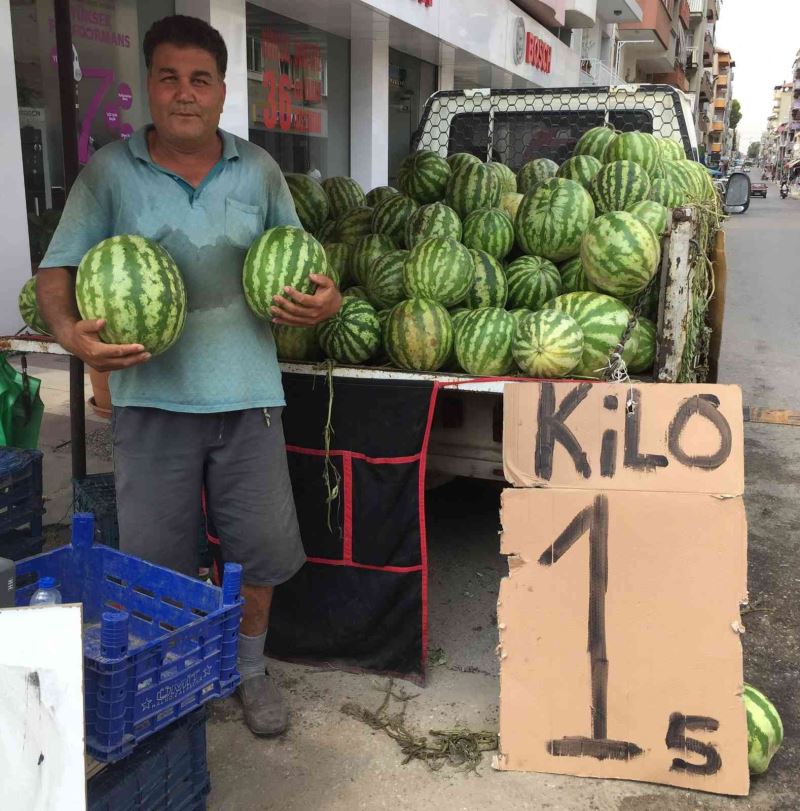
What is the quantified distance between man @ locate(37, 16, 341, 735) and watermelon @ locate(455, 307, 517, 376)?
0.61m

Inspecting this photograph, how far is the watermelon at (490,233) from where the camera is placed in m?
3.73

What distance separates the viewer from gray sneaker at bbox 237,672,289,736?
290 cm

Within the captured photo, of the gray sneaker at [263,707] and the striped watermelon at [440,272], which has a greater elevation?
the striped watermelon at [440,272]

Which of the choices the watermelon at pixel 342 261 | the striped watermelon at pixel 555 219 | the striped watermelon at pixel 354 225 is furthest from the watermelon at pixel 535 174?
the watermelon at pixel 342 261

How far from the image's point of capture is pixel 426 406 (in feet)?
→ 9.88

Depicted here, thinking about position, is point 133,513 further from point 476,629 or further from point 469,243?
point 469,243

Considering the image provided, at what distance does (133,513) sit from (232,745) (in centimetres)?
89

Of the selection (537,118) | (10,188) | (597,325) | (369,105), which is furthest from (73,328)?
(369,105)

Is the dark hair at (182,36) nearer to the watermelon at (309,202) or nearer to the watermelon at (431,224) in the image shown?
the watermelon at (431,224)

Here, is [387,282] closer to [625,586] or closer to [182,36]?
[182,36]

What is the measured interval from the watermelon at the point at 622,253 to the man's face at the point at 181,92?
5.15ft

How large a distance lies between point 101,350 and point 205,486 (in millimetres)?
749

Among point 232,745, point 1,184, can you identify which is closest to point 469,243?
point 232,745

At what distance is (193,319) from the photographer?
2.58 metres
